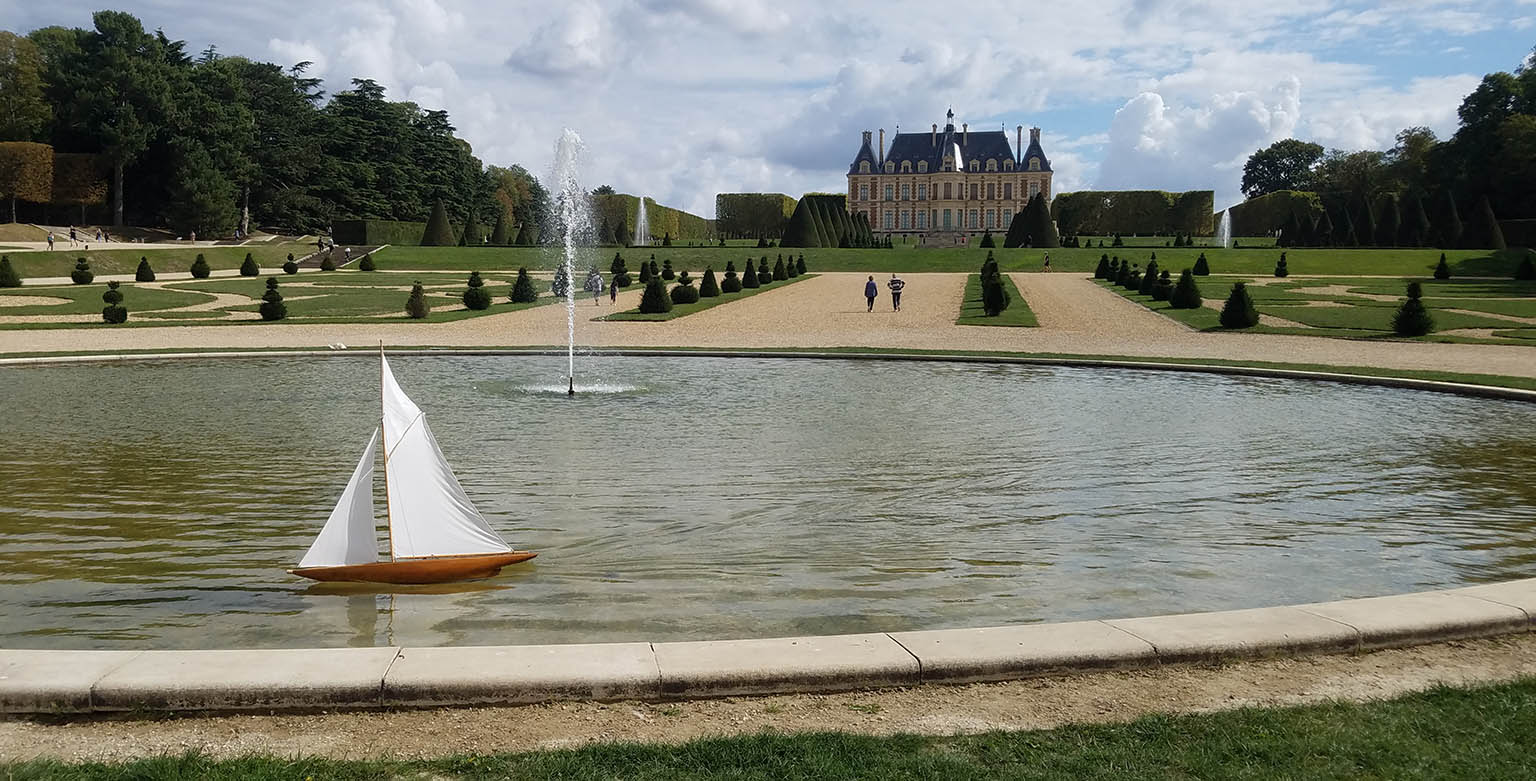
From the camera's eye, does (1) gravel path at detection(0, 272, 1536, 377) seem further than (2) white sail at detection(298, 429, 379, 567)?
Yes

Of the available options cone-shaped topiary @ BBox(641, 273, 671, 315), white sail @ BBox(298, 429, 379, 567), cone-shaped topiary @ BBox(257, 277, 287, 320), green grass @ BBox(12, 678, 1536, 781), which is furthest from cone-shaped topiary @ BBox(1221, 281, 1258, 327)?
white sail @ BBox(298, 429, 379, 567)

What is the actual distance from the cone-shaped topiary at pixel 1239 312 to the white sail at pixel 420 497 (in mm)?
26571

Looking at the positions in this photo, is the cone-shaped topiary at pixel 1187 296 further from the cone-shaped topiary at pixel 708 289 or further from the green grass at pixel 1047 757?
the green grass at pixel 1047 757

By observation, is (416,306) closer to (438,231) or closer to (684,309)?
(684,309)

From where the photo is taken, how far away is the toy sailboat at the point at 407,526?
6.19 meters

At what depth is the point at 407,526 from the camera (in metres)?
6.43

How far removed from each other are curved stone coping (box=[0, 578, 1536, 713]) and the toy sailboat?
143cm

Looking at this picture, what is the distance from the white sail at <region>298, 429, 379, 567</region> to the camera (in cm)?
616

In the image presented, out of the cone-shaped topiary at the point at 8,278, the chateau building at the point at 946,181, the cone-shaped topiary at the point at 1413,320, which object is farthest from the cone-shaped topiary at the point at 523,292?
the chateau building at the point at 946,181

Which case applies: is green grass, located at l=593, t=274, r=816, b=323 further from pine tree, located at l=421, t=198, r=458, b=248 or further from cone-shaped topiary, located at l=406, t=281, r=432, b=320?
pine tree, located at l=421, t=198, r=458, b=248

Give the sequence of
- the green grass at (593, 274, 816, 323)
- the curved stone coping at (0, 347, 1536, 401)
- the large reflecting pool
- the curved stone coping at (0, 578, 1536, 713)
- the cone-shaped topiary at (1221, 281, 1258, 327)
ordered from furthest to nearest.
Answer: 1. the green grass at (593, 274, 816, 323)
2. the cone-shaped topiary at (1221, 281, 1258, 327)
3. the curved stone coping at (0, 347, 1536, 401)
4. the large reflecting pool
5. the curved stone coping at (0, 578, 1536, 713)

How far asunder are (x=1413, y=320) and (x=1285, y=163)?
93.1 metres

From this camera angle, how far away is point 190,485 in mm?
9172

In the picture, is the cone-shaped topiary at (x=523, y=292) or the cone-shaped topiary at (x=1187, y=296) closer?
the cone-shaped topiary at (x=1187, y=296)
